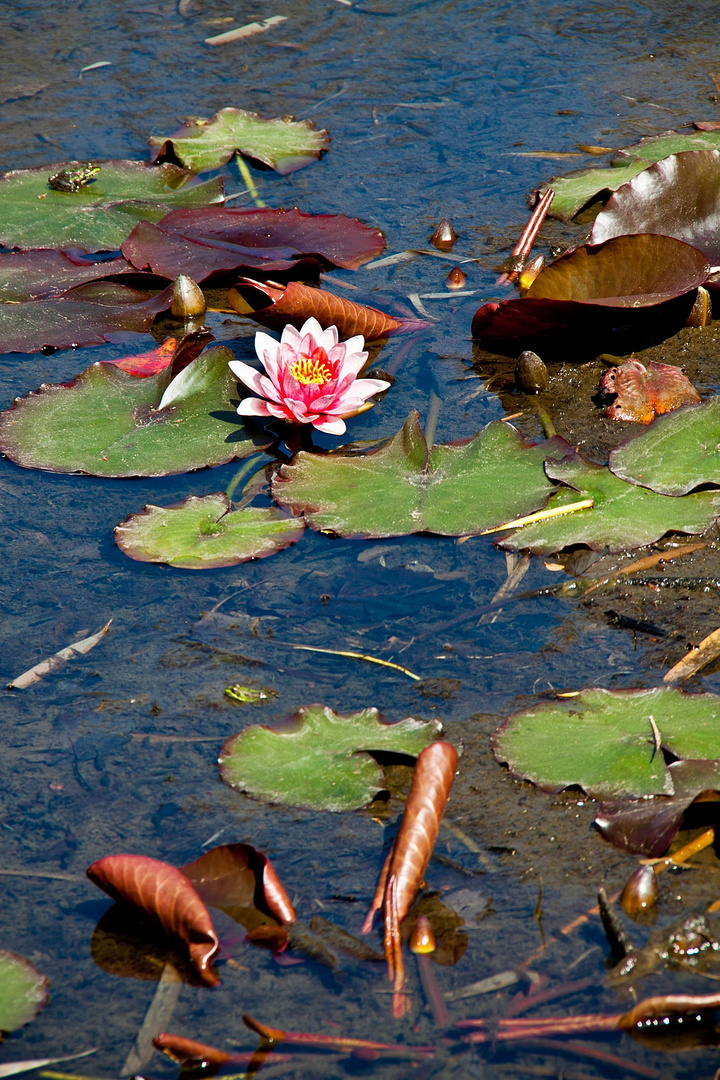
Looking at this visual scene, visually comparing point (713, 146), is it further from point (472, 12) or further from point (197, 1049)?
point (197, 1049)

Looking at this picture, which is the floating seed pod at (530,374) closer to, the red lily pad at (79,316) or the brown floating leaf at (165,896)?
the red lily pad at (79,316)

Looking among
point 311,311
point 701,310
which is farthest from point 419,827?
point 701,310

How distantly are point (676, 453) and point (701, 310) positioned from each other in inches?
32.4

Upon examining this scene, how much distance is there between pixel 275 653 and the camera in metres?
2.05

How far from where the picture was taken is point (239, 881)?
1.58 metres

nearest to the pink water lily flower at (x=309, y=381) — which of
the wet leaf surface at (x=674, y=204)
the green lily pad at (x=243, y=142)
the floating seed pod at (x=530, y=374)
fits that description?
the floating seed pod at (x=530, y=374)

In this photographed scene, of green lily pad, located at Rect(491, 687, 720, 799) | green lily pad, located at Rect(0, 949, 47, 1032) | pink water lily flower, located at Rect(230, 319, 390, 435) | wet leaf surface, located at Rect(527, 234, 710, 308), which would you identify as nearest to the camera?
green lily pad, located at Rect(0, 949, 47, 1032)

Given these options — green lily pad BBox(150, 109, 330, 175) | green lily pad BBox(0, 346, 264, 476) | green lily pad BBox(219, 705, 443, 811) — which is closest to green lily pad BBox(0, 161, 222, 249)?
green lily pad BBox(150, 109, 330, 175)

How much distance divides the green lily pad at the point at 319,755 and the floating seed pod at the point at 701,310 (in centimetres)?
183

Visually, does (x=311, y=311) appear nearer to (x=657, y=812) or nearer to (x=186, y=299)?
(x=186, y=299)

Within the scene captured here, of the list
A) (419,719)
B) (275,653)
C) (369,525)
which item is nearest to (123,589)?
(275,653)

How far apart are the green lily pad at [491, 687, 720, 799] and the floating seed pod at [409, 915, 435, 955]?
0.35 metres

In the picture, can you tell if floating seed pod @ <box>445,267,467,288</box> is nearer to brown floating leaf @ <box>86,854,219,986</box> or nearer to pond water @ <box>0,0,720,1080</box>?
pond water @ <box>0,0,720,1080</box>

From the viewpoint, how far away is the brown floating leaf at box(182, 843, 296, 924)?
153cm
